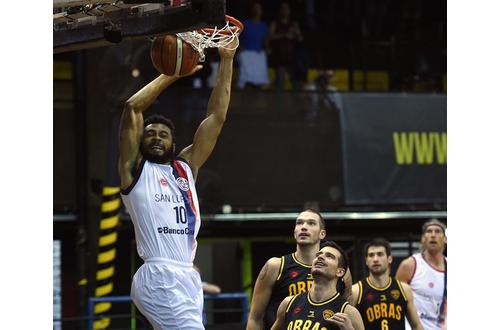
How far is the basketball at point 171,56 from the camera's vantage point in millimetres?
7625

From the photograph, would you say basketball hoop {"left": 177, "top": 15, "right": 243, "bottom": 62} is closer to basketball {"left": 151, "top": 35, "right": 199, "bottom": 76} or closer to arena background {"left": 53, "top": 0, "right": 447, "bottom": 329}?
basketball {"left": 151, "top": 35, "right": 199, "bottom": 76}

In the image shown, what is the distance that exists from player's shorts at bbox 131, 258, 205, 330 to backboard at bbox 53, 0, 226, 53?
1.49 metres

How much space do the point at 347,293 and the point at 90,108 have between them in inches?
282

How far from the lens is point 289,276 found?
29.4 ft

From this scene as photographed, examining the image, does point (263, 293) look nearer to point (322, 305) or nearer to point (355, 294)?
point (322, 305)

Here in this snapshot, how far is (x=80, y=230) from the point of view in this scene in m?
15.8

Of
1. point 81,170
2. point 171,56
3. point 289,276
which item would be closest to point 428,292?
point 289,276

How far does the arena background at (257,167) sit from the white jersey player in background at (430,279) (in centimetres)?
475

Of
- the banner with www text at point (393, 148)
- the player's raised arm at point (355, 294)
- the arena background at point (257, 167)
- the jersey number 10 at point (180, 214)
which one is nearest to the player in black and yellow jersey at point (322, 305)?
the jersey number 10 at point (180, 214)

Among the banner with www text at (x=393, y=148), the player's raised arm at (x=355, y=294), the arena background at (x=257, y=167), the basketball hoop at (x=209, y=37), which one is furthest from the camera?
the banner with www text at (x=393, y=148)

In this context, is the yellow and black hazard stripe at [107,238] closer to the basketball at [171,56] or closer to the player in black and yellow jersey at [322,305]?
the player in black and yellow jersey at [322,305]
